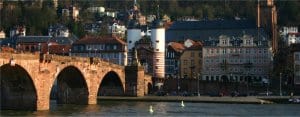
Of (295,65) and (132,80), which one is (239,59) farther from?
(132,80)

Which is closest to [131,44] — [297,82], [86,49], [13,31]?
[86,49]

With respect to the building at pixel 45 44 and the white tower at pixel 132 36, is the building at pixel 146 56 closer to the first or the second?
the white tower at pixel 132 36

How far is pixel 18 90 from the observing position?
7175 cm

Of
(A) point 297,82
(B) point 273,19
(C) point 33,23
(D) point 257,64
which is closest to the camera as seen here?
(A) point 297,82

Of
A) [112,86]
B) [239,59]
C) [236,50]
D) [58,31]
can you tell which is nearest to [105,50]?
[236,50]

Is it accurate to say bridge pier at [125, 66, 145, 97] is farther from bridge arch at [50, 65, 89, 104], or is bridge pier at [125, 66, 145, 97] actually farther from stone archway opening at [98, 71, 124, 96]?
bridge arch at [50, 65, 89, 104]

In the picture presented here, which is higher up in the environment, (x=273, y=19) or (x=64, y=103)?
(x=273, y=19)

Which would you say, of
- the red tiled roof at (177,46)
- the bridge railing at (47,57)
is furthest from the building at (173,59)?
the bridge railing at (47,57)

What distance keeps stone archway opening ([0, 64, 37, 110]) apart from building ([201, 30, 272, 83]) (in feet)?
230

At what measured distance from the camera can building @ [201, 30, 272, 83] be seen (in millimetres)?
138750

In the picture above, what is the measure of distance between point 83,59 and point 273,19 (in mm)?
83151

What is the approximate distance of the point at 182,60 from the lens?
14388 cm

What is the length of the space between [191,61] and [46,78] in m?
72.4

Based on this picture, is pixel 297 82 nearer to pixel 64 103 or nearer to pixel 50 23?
pixel 64 103
